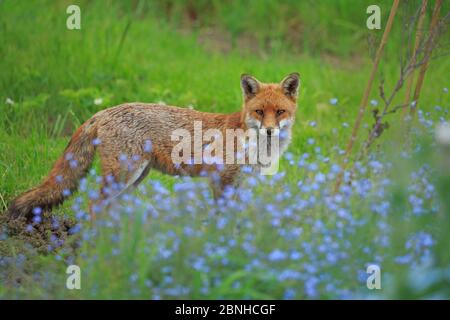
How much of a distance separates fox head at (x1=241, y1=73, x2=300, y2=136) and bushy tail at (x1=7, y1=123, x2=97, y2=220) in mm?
1263

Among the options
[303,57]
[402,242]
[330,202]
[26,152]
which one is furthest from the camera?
[303,57]

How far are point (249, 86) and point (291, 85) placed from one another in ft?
1.14

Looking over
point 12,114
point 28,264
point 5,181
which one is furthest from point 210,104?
point 28,264

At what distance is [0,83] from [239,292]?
5.21 meters

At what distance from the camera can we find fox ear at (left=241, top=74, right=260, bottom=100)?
587 centimetres

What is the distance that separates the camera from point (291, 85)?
5.95 meters

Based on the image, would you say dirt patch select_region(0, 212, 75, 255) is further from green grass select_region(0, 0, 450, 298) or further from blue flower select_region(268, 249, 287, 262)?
blue flower select_region(268, 249, 287, 262)

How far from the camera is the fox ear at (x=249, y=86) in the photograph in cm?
587

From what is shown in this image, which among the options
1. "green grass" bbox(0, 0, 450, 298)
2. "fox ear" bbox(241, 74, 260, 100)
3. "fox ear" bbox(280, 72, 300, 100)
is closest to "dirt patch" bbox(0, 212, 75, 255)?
"green grass" bbox(0, 0, 450, 298)

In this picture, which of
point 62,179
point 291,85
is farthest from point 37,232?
point 291,85

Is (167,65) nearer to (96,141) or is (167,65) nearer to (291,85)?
(291,85)

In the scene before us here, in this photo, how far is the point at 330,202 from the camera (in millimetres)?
4266

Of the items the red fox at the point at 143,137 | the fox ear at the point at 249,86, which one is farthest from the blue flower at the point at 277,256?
the fox ear at the point at 249,86

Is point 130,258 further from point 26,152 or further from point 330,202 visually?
point 26,152
